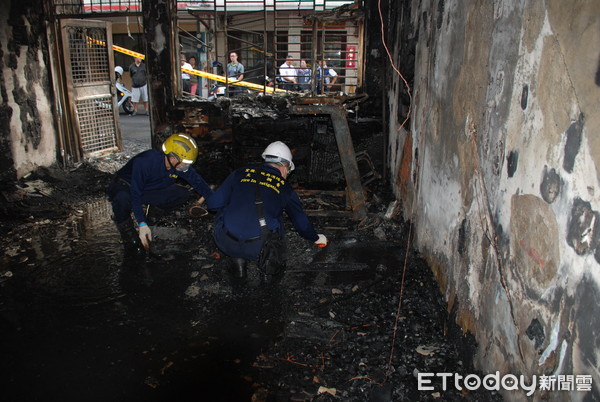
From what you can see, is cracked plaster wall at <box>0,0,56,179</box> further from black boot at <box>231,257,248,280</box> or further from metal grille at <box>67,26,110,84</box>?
black boot at <box>231,257,248,280</box>

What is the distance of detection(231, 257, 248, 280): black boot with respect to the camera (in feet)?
13.5

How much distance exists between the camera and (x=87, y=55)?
767cm

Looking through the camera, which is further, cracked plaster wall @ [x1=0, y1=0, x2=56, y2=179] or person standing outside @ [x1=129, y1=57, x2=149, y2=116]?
person standing outside @ [x1=129, y1=57, x2=149, y2=116]

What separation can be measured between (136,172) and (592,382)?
4027 mm

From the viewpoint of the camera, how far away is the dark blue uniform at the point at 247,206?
13.1 feet

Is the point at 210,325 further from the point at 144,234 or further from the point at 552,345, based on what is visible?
the point at 552,345

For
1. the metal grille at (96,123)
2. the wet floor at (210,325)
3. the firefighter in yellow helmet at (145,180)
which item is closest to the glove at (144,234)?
the firefighter in yellow helmet at (145,180)

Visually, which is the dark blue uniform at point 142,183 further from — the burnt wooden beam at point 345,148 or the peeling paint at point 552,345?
the peeling paint at point 552,345

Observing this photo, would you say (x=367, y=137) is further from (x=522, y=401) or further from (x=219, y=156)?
(x=522, y=401)

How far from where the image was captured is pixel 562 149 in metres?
1.81

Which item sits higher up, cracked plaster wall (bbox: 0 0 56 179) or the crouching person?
cracked plaster wall (bbox: 0 0 56 179)

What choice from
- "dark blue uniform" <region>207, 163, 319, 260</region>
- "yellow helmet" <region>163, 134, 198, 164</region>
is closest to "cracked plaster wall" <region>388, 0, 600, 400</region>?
"dark blue uniform" <region>207, 163, 319, 260</region>

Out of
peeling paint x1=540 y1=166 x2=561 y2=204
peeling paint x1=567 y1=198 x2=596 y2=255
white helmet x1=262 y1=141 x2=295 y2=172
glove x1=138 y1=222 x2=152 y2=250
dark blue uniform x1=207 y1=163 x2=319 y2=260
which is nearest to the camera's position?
peeling paint x1=567 y1=198 x2=596 y2=255

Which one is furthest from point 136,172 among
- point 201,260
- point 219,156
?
point 219,156
